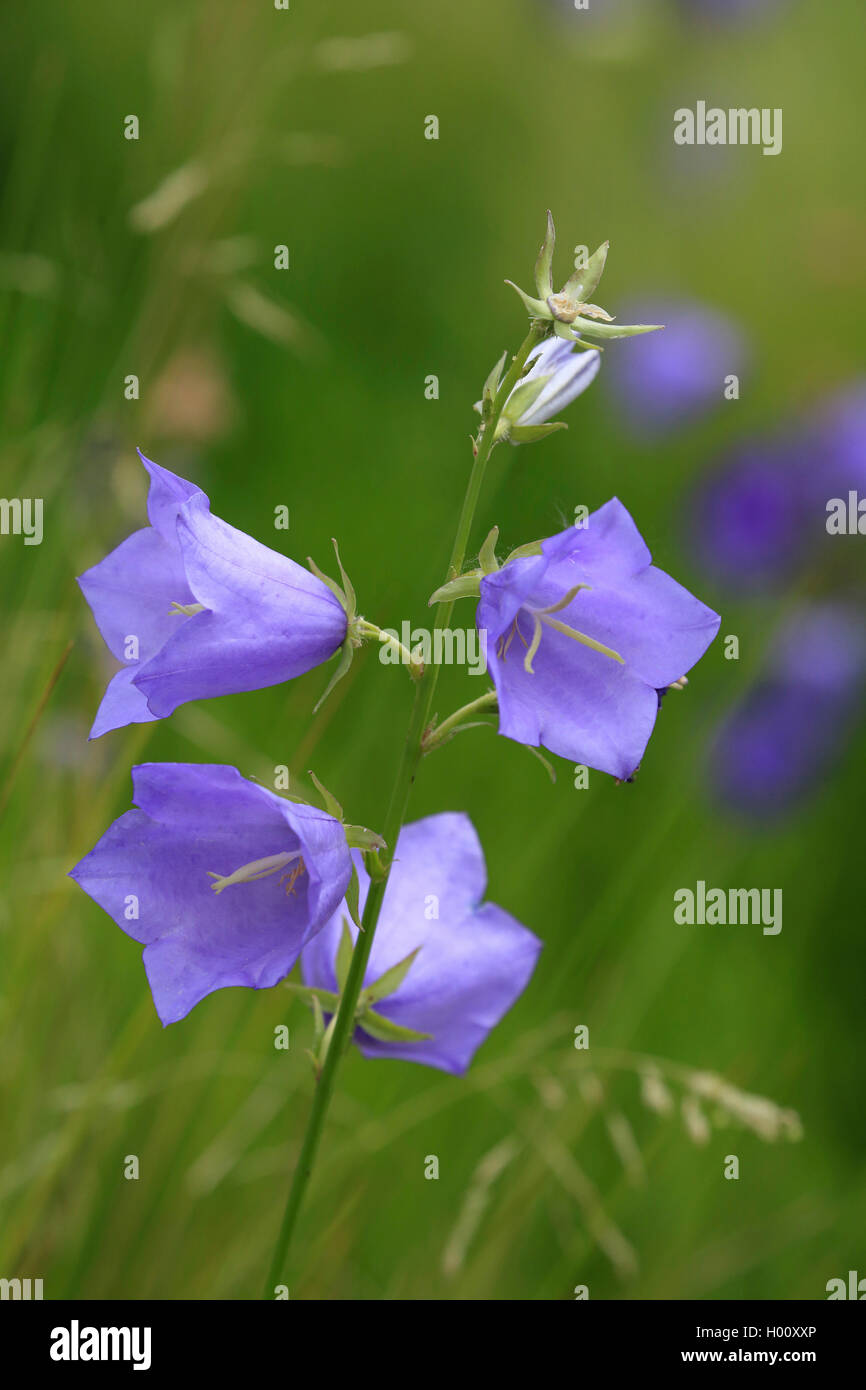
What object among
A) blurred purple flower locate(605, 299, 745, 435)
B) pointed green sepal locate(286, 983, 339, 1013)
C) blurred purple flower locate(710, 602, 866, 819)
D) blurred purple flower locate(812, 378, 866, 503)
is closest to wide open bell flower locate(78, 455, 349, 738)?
pointed green sepal locate(286, 983, 339, 1013)

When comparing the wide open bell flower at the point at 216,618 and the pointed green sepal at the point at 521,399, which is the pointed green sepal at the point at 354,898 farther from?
the pointed green sepal at the point at 521,399

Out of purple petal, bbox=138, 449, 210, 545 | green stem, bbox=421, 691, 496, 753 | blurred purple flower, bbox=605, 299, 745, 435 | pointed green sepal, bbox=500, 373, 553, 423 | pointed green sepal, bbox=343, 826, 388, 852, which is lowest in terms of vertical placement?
pointed green sepal, bbox=343, 826, 388, 852

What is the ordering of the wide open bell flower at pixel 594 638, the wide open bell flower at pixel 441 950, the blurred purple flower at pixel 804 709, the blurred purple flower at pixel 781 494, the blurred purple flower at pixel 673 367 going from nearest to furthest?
the wide open bell flower at pixel 594 638
the wide open bell flower at pixel 441 950
the blurred purple flower at pixel 804 709
the blurred purple flower at pixel 781 494
the blurred purple flower at pixel 673 367

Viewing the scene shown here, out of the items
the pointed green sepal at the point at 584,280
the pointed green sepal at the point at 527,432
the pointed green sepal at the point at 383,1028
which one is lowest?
the pointed green sepal at the point at 383,1028

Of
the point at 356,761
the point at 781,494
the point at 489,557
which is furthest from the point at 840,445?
the point at 489,557

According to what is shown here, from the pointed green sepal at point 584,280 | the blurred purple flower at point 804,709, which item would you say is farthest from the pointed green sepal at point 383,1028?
the blurred purple flower at point 804,709

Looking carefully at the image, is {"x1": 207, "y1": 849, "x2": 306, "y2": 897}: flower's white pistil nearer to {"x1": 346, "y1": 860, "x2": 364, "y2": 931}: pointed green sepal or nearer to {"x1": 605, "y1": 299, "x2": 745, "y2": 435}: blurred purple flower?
{"x1": 346, "y1": 860, "x2": 364, "y2": 931}: pointed green sepal

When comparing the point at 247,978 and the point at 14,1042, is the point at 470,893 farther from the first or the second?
the point at 14,1042

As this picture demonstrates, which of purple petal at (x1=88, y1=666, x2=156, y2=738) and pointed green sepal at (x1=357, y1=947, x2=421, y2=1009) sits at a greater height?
purple petal at (x1=88, y1=666, x2=156, y2=738)
